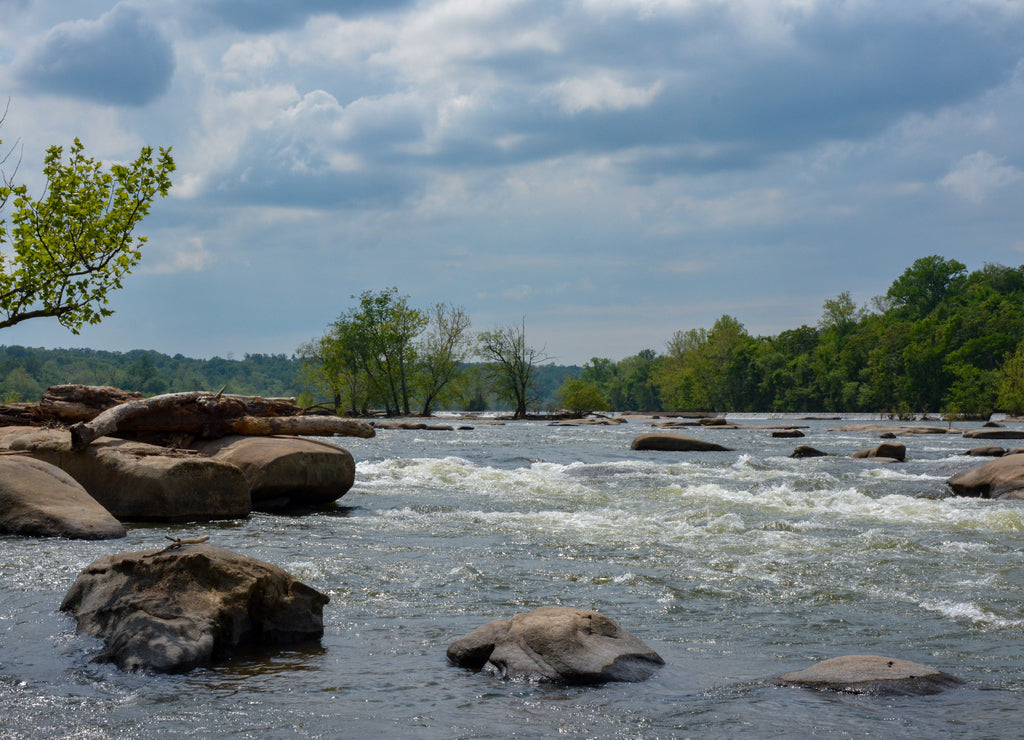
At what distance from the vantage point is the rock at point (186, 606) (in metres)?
5.46

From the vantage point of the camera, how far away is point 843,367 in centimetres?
10538

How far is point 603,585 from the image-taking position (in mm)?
7969

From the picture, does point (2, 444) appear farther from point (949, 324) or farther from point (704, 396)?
point (704, 396)

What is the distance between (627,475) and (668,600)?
11285mm

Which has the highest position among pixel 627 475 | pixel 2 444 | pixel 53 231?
pixel 53 231

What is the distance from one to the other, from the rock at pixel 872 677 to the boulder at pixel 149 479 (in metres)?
8.27

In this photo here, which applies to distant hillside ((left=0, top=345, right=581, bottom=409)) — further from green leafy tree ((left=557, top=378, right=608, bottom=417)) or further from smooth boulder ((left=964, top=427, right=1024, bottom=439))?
smooth boulder ((left=964, top=427, right=1024, bottom=439))

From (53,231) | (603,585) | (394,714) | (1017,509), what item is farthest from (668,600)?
(1017,509)

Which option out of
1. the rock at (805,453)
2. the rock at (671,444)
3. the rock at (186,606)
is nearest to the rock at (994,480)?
the rock at (805,453)

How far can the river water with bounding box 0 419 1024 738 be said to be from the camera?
4.62 m

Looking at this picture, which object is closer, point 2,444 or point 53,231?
point 53,231

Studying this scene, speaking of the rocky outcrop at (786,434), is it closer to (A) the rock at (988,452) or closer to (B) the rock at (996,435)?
(B) the rock at (996,435)

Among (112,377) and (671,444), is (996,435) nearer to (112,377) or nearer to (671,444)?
(671,444)

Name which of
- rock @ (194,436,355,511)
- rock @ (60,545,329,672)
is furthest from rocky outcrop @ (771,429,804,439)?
rock @ (60,545,329,672)
